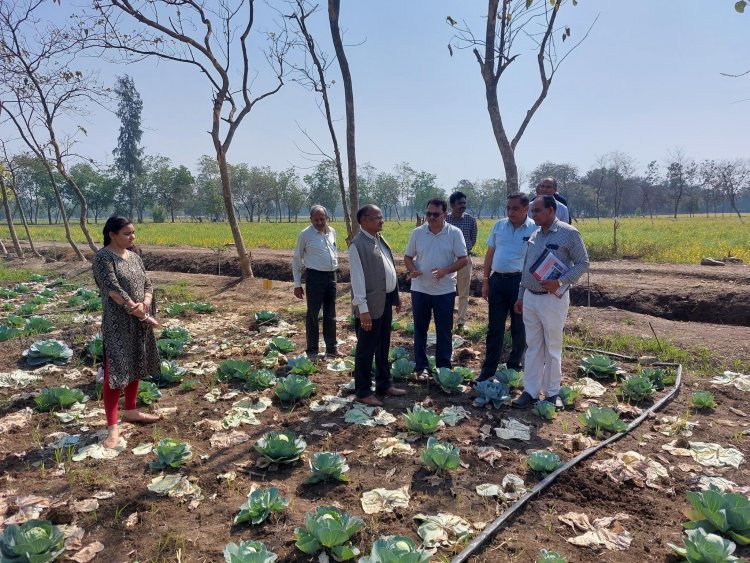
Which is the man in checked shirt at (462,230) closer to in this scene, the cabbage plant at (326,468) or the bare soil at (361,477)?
the bare soil at (361,477)

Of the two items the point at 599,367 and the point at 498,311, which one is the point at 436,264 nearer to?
the point at 498,311

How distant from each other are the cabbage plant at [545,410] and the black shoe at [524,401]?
217 mm

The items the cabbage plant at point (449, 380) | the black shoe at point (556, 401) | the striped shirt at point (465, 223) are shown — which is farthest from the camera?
the striped shirt at point (465, 223)

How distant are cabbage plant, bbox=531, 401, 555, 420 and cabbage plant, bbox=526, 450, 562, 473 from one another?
957mm

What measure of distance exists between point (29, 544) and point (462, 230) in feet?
19.2

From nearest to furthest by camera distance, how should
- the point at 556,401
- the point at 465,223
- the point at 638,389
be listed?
1. the point at 556,401
2. the point at 638,389
3. the point at 465,223

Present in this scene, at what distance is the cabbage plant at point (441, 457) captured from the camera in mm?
3498

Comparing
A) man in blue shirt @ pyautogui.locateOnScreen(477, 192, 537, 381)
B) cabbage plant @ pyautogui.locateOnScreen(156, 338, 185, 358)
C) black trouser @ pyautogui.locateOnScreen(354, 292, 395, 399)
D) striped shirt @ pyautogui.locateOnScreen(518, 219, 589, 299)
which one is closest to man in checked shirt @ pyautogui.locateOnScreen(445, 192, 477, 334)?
man in blue shirt @ pyautogui.locateOnScreen(477, 192, 537, 381)

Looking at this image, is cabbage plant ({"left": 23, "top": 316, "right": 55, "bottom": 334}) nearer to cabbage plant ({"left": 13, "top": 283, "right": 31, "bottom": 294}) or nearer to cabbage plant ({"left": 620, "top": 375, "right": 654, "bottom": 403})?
cabbage plant ({"left": 13, "top": 283, "right": 31, "bottom": 294})

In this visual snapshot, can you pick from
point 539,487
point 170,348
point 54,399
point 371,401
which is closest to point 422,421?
point 371,401

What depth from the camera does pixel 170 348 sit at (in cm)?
655

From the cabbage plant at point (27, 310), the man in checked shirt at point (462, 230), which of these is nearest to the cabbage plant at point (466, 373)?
the man in checked shirt at point (462, 230)

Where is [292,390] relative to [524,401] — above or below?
above

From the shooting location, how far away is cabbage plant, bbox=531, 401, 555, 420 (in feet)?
14.7
